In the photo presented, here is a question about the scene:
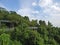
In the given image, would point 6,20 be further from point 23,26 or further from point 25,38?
point 25,38

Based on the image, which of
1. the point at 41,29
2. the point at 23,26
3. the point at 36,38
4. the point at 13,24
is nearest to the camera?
the point at 36,38

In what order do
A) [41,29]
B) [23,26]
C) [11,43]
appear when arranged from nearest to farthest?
[11,43] < [23,26] < [41,29]

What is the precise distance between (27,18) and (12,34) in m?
12.2

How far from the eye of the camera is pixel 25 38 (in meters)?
23.9

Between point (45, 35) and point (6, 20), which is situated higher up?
point (6, 20)

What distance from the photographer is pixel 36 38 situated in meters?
23.8

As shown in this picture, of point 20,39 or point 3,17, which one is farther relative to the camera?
point 3,17

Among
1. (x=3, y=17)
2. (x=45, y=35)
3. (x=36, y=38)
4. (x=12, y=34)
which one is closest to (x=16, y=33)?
(x=12, y=34)

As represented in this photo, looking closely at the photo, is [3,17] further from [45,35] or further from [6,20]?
[45,35]

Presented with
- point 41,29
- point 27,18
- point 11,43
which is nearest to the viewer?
point 11,43

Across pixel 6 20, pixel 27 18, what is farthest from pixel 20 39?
pixel 27 18

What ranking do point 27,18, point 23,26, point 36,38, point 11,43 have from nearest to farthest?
point 11,43 < point 36,38 < point 23,26 < point 27,18

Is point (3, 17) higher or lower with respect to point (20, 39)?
higher

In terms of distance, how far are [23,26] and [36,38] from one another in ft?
11.0
